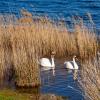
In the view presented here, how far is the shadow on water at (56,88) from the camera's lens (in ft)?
45.6

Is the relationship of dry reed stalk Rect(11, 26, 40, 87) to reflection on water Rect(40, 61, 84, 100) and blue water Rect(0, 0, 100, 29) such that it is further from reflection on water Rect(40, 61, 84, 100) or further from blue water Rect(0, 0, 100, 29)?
blue water Rect(0, 0, 100, 29)

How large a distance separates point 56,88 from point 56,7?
75.3 feet

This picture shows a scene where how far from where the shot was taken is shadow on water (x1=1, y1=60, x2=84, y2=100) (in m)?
13.9

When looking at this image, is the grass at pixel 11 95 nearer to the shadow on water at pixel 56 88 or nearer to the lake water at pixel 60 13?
the shadow on water at pixel 56 88

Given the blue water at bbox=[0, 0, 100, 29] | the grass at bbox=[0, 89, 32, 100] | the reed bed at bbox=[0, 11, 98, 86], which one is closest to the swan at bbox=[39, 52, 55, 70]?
the reed bed at bbox=[0, 11, 98, 86]

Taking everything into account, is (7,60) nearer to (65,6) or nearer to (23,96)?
(23,96)

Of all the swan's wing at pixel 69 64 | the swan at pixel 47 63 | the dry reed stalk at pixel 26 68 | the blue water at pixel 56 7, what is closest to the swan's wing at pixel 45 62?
the swan at pixel 47 63

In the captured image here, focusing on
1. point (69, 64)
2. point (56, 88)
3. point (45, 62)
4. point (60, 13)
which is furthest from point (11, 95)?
point (60, 13)

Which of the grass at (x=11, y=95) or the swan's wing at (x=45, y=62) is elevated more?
the swan's wing at (x=45, y=62)

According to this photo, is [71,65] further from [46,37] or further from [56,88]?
[56,88]

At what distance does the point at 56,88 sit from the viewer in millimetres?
14898

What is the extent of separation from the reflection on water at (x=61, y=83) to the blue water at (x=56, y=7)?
1497 cm

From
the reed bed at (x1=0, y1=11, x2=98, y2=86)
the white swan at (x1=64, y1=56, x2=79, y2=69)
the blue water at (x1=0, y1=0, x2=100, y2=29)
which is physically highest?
Answer: the blue water at (x1=0, y1=0, x2=100, y2=29)

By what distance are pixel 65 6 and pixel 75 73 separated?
2180 centimetres
